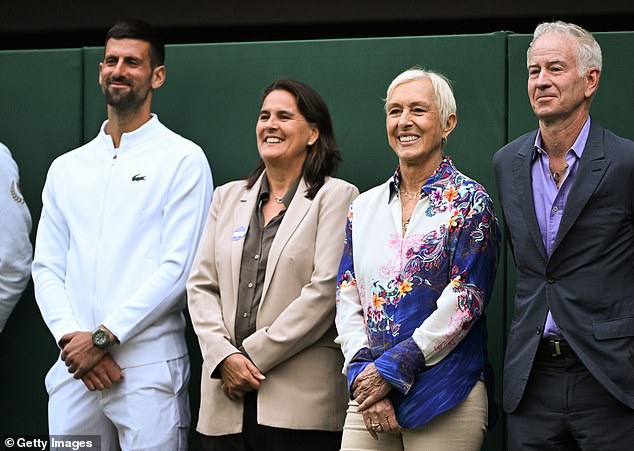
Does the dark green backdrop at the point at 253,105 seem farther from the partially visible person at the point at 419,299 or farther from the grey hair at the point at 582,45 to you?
the grey hair at the point at 582,45

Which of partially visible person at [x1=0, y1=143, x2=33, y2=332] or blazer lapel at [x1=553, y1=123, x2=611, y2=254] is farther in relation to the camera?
partially visible person at [x1=0, y1=143, x2=33, y2=332]

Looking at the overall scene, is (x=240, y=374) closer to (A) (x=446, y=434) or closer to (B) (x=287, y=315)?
(B) (x=287, y=315)

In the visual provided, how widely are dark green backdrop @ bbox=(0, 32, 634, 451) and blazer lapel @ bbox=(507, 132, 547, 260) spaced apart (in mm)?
941

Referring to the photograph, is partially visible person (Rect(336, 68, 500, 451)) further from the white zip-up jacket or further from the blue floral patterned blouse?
the white zip-up jacket

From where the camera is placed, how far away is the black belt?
4141mm

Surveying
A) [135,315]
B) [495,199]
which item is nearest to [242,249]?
[135,315]

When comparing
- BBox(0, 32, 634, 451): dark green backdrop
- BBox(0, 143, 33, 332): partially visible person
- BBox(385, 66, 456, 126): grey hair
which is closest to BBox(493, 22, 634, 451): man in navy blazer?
BBox(385, 66, 456, 126): grey hair

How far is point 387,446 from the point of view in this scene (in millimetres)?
4297

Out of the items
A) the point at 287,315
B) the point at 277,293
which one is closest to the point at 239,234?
the point at 277,293

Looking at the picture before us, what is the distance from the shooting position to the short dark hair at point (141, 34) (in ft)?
18.0

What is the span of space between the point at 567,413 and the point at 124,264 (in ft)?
6.56

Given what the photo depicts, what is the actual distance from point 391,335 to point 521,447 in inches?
23.1

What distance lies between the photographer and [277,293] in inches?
188

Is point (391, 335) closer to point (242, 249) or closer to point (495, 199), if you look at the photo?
point (242, 249)
